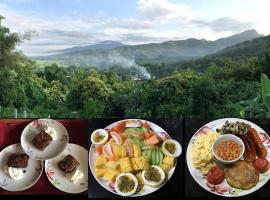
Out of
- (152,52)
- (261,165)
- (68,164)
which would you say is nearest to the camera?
(261,165)

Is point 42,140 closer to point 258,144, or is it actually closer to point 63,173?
point 63,173

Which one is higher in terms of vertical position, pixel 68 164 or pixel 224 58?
pixel 224 58

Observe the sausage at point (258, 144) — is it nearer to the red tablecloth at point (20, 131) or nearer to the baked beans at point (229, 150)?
the baked beans at point (229, 150)

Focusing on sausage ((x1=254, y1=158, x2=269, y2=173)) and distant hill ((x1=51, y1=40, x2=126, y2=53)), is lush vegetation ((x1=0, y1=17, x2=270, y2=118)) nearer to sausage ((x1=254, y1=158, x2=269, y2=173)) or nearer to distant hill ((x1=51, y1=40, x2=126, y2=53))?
distant hill ((x1=51, y1=40, x2=126, y2=53))

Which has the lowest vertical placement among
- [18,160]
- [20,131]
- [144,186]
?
[144,186]

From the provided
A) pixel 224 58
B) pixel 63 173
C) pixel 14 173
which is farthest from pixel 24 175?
pixel 224 58

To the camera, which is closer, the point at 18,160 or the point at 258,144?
the point at 258,144
